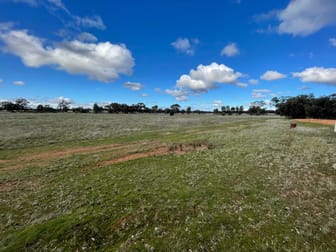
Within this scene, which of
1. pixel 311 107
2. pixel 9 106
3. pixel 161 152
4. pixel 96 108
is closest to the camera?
pixel 161 152

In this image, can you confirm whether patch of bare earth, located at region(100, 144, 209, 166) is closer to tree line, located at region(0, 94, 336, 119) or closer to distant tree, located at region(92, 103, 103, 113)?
tree line, located at region(0, 94, 336, 119)

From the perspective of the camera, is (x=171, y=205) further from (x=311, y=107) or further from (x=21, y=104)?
(x=21, y=104)

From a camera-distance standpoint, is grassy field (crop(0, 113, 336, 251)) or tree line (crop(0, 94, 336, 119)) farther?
tree line (crop(0, 94, 336, 119))

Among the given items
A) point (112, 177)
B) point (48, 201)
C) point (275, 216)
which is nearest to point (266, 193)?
point (275, 216)

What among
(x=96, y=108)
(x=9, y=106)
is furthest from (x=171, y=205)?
(x=9, y=106)

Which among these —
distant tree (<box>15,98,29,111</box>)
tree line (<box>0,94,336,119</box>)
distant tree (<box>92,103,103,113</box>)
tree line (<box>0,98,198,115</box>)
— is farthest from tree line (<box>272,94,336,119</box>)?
distant tree (<box>15,98,29,111</box>)

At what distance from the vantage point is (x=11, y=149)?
63.4 ft

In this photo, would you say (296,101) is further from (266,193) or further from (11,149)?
(11,149)

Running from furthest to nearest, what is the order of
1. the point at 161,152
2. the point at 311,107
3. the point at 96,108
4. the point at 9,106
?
the point at 96,108 < the point at 9,106 < the point at 311,107 < the point at 161,152

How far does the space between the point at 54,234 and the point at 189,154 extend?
1142cm

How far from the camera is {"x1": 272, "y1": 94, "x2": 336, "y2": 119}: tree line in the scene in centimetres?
7275

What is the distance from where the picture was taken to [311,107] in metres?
74.5

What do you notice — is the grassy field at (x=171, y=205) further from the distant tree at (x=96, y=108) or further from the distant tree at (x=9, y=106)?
the distant tree at (x=9, y=106)

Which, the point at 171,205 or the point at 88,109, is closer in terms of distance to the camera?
the point at 171,205
